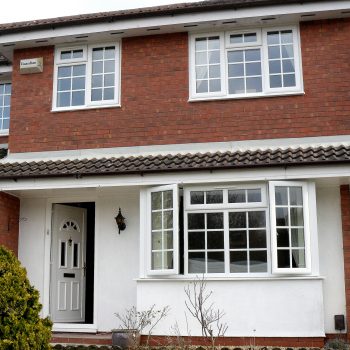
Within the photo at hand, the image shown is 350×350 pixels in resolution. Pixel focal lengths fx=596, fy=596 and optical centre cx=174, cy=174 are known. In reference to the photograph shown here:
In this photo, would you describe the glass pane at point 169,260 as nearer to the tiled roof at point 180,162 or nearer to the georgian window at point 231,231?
the georgian window at point 231,231

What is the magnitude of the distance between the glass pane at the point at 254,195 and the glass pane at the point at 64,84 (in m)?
4.86

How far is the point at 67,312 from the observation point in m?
12.9

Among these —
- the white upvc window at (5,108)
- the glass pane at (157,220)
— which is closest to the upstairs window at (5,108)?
the white upvc window at (5,108)

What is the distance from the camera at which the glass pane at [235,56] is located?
12.4 metres

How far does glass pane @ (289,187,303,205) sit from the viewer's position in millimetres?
10750

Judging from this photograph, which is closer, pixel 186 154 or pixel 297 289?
pixel 297 289

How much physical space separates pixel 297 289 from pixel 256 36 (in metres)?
5.28

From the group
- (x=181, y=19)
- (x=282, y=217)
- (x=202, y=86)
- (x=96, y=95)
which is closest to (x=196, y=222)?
(x=282, y=217)

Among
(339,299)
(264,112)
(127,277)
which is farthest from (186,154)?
(339,299)

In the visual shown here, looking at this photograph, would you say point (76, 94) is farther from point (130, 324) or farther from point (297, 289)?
point (297, 289)

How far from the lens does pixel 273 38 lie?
12352 millimetres

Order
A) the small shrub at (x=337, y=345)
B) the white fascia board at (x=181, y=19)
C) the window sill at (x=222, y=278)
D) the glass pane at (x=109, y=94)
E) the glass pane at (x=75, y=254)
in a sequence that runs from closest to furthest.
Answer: the small shrub at (x=337, y=345)
the window sill at (x=222, y=278)
the white fascia board at (x=181, y=19)
the glass pane at (x=109, y=94)
the glass pane at (x=75, y=254)

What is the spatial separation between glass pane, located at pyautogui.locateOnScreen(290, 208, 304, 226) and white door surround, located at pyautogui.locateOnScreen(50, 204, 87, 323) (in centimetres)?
515

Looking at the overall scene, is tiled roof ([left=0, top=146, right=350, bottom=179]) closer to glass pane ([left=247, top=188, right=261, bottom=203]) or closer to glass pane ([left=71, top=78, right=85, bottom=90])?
glass pane ([left=247, top=188, right=261, bottom=203])
